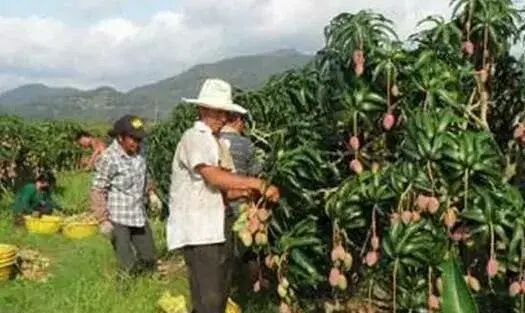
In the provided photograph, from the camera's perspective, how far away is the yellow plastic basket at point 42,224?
34.9ft

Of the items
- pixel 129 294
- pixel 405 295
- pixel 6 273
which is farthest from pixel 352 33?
pixel 6 273

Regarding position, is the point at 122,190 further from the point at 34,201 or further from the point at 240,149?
the point at 34,201

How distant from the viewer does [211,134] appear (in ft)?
14.3

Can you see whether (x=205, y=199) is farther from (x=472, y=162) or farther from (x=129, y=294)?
(x=129, y=294)

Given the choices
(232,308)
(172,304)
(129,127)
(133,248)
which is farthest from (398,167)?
(133,248)

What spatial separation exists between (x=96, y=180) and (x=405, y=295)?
12.9 ft

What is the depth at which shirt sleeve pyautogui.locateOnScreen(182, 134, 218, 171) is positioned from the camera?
14.0 feet

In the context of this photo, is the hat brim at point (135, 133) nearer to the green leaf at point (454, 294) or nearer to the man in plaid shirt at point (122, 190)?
the man in plaid shirt at point (122, 190)

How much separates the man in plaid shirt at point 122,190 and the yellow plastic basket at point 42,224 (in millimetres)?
3966

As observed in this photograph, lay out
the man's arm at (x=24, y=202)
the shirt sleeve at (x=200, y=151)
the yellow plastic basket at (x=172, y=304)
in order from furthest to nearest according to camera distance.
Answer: the man's arm at (x=24, y=202) < the yellow plastic basket at (x=172, y=304) < the shirt sleeve at (x=200, y=151)

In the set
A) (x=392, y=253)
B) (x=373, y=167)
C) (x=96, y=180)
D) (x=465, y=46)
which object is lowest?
(x=96, y=180)

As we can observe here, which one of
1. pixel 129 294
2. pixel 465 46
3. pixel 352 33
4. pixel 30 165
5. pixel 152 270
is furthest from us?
pixel 30 165

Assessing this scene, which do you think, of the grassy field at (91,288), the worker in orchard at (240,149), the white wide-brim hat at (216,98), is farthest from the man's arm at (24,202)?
the white wide-brim hat at (216,98)

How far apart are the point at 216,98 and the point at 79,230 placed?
21.6ft
